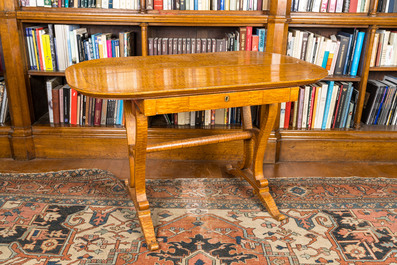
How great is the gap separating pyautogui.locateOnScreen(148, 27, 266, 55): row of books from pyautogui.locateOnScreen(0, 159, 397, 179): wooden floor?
0.80m

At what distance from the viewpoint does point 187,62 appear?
2.11 m

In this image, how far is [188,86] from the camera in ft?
5.60

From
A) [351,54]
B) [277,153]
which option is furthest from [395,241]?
[351,54]

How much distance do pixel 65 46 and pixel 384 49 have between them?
2.23 m

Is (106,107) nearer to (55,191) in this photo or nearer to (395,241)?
(55,191)

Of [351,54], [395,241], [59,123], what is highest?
[351,54]

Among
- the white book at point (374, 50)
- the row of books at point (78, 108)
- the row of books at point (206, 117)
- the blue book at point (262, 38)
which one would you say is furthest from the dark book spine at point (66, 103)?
the white book at point (374, 50)

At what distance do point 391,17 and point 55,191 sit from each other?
8.06ft

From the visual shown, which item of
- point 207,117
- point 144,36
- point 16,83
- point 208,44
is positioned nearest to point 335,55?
point 208,44

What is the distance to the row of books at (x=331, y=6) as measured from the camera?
268cm

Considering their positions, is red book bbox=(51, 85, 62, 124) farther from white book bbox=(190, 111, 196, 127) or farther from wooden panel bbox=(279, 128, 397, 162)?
wooden panel bbox=(279, 128, 397, 162)

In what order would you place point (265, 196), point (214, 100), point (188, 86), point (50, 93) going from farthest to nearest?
point (50, 93) < point (265, 196) < point (214, 100) < point (188, 86)

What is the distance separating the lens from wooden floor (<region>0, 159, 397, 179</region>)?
8.98 ft

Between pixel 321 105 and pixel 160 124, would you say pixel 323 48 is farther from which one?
pixel 160 124
